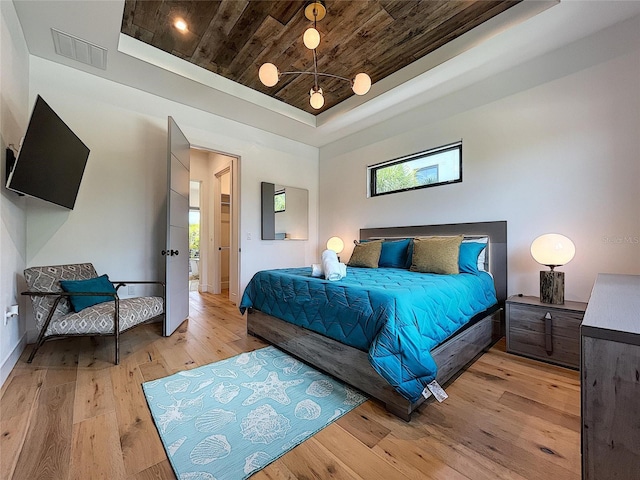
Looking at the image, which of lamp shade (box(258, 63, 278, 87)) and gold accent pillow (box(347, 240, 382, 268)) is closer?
lamp shade (box(258, 63, 278, 87))

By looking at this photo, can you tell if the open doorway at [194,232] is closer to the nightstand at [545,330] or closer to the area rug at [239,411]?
the area rug at [239,411]

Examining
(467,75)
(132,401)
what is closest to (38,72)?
(132,401)

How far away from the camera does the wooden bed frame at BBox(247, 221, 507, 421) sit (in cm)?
168

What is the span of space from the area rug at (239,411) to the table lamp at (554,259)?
1872 millimetres

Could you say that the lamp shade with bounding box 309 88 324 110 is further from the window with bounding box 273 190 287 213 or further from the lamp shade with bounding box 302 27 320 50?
the window with bounding box 273 190 287 213

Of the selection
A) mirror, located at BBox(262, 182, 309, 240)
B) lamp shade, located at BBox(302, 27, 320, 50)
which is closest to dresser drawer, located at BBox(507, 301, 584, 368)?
lamp shade, located at BBox(302, 27, 320, 50)

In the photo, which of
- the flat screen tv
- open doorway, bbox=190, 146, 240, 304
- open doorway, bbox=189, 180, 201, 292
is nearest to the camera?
the flat screen tv

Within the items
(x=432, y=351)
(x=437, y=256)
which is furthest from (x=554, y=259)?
(x=432, y=351)

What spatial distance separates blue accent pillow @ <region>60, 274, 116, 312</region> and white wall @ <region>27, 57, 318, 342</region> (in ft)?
1.59

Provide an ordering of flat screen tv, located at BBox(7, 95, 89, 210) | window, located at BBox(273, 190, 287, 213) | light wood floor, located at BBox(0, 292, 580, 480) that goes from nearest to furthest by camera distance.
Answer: light wood floor, located at BBox(0, 292, 580, 480), flat screen tv, located at BBox(7, 95, 89, 210), window, located at BBox(273, 190, 287, 213)

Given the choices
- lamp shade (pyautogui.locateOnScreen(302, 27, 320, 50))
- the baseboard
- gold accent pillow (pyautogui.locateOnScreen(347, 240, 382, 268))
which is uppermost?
lamp shade (pyautogui.locateOnScreen(302, 27, 320, 50))

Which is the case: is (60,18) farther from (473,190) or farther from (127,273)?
(473,190)

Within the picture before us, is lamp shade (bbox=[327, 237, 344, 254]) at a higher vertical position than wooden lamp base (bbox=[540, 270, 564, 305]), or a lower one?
higher

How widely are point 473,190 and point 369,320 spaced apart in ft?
7.69
